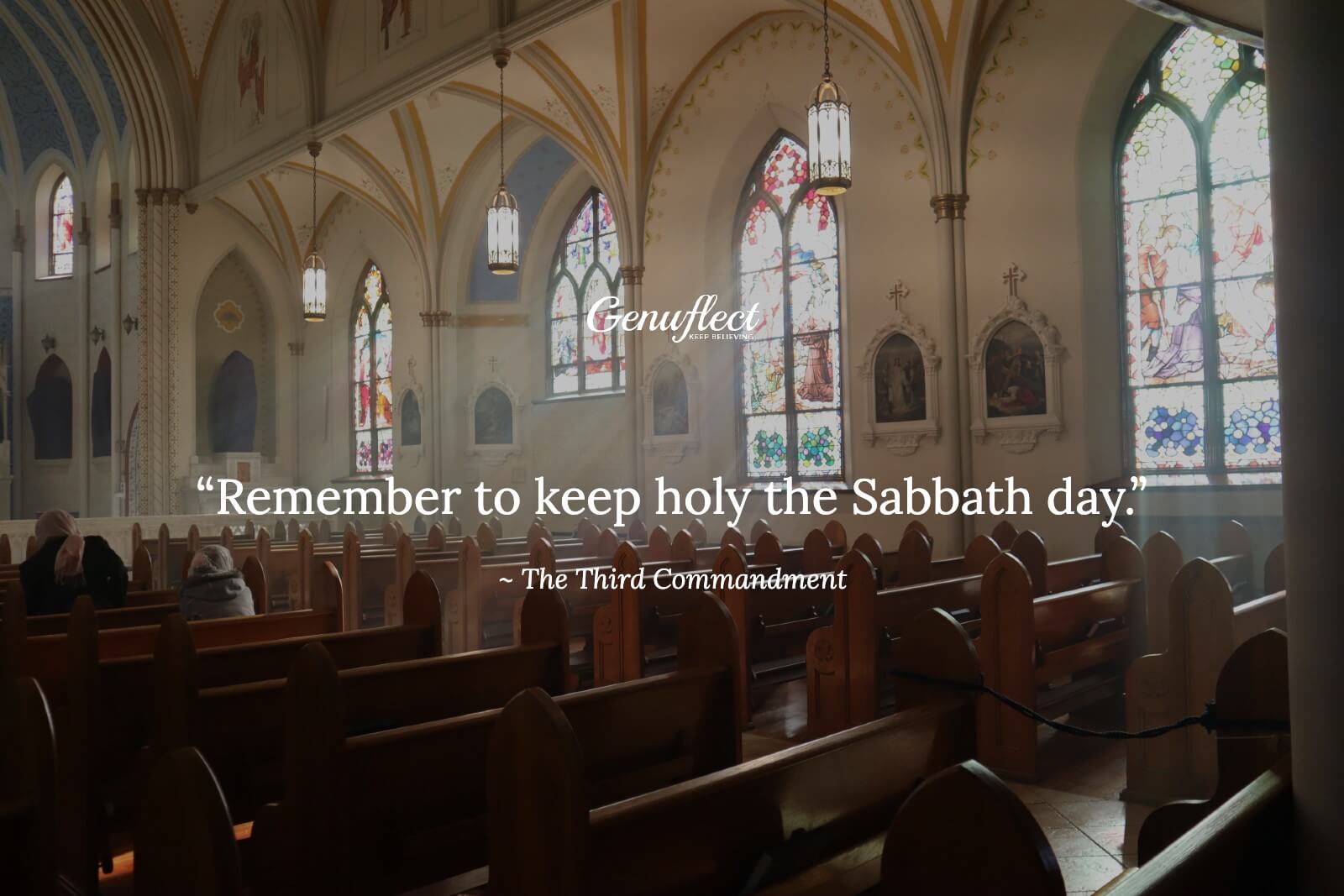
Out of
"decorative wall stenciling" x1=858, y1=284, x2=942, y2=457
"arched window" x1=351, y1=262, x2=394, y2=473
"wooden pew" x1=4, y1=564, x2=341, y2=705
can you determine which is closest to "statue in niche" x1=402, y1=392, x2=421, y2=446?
"arched window" x1=351, y1=262, x2=394, y2=473

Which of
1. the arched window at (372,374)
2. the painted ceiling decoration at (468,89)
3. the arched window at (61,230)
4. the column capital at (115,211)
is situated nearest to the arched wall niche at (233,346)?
the painted ceiling decoration at (468,89)

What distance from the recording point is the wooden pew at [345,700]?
9.53ft

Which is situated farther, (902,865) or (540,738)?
(540,738)

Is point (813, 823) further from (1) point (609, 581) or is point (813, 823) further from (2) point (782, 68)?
(2) point (782, 68)

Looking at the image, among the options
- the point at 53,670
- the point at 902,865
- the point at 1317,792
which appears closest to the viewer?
the point at 902,865

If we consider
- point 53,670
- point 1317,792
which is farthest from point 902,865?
point 53,670

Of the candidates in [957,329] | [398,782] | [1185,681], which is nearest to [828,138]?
[957,329]

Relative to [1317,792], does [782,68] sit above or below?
above

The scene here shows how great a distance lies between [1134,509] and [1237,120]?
3.41m

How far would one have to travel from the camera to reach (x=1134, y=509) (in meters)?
8.63

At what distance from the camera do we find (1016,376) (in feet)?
30.5

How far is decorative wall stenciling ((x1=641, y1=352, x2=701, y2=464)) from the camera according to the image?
40.5 feet

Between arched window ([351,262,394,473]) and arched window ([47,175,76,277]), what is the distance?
20.7 feet

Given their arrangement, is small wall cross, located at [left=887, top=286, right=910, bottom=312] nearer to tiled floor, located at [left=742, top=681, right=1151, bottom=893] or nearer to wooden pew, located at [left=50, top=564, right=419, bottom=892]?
tiled floor, located at [left=742, top=681, right=1151, bottom=893]
